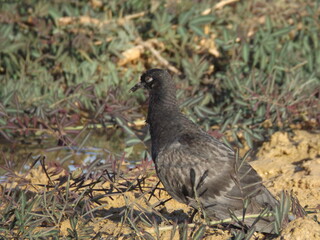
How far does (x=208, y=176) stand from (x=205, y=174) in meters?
0.07

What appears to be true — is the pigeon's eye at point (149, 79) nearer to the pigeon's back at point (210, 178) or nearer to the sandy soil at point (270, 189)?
the sandy soil at point (270, 189)

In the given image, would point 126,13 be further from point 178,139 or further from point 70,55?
point 178,139

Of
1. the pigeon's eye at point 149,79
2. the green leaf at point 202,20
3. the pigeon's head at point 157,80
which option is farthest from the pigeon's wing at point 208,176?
the green leaf at point 202,20

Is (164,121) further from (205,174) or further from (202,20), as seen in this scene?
(202,20)

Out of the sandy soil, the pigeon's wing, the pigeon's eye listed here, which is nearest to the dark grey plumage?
the pigeon's wing

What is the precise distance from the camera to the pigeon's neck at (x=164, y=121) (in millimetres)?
5008

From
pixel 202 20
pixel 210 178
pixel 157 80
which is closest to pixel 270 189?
pixel 210 178

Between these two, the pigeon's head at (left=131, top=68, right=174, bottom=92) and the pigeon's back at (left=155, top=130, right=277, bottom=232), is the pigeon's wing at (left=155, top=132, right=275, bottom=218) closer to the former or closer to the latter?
the pigeon's back at (left=155, top=130, right=277, bottom=232)

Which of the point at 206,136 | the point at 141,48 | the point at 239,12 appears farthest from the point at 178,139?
the point at 239,12

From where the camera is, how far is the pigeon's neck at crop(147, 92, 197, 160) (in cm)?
501

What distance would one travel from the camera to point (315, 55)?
816 centimetres

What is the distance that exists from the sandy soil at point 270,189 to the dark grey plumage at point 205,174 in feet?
0.54

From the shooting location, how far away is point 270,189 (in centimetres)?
551

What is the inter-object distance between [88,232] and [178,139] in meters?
1.06
